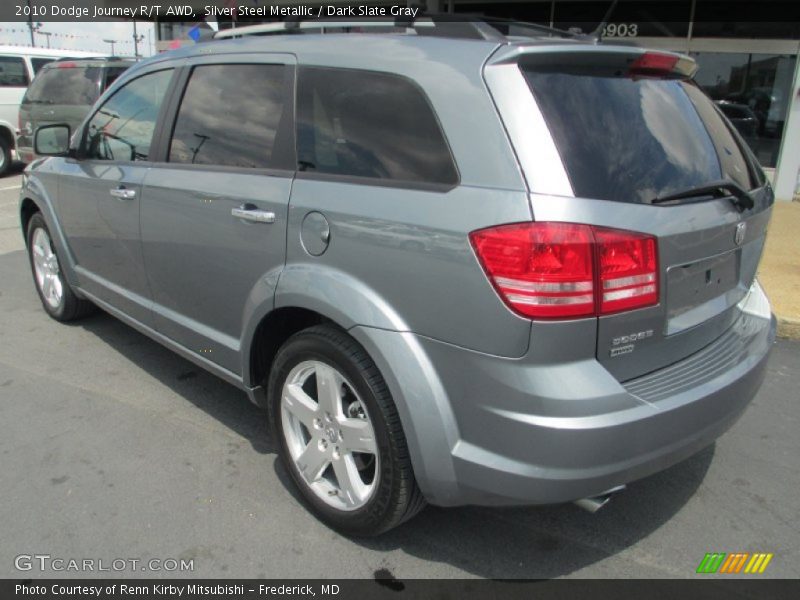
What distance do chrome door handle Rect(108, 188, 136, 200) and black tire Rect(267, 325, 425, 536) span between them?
1425 millimetres

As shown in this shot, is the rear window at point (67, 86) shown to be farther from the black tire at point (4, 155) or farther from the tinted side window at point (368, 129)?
the tinted side window at point (368, 129)

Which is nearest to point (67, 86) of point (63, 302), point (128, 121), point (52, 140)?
point (63, 302)

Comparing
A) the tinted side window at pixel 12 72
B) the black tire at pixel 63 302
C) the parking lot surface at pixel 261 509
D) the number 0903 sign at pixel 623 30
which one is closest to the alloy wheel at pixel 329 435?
the parking lot surface at pixel 261 509

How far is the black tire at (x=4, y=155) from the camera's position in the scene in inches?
482

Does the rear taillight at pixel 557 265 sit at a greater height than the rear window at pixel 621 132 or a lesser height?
lesser

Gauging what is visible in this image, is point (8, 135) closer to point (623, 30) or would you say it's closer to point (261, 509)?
point (623, 30)

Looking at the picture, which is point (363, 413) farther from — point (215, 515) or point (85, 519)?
point (85, 519)

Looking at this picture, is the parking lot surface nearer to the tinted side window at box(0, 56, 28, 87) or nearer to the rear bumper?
the rear bumper

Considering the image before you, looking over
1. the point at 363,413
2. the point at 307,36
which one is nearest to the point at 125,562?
the point at 363,413

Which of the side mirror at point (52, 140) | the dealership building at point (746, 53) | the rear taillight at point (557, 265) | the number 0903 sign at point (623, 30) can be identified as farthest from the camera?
the number 0903 sign at point (623, 30)

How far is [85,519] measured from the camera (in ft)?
8.73

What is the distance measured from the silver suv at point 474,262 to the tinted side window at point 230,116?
14 millimetres

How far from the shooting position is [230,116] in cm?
296
